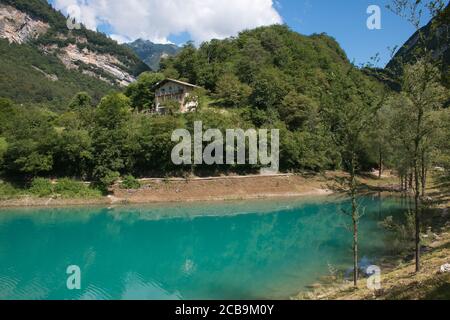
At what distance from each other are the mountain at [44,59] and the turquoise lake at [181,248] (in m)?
87.0

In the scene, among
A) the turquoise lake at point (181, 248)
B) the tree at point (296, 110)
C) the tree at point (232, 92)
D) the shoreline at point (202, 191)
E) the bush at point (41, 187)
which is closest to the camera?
the turquoise lake at point (181, 248)

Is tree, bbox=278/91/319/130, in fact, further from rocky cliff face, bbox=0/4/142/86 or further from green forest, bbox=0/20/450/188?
rocky cliff face, bbox=0/4/142/86

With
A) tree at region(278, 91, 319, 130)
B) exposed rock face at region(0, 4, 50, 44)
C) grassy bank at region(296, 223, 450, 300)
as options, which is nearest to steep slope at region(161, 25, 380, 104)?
tree at region(278, 91, 319, 130)

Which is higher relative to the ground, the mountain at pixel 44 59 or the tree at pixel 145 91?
the mountain at pixel 44 59

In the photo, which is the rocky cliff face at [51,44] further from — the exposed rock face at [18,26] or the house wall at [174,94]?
the house wall at [174,94]

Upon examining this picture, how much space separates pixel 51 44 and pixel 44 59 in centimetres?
2499

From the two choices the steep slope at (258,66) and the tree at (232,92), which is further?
the steep slope at (258,66)

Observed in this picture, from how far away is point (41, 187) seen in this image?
3962cm

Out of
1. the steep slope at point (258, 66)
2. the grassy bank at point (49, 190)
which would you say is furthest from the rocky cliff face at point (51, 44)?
the grassy bank at point (49, 190)

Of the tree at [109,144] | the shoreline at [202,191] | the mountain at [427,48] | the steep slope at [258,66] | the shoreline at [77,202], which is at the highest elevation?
the steep slope at [258,66]

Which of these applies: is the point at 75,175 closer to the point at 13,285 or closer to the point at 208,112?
the point at 208,112

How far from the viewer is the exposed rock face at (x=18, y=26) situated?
170000mm

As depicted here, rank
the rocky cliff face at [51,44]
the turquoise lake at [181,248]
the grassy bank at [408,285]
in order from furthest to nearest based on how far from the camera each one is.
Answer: the rocky cliff face at [51,44] < the turquoise lake at [181,248] < the grassy bank at [408,285]

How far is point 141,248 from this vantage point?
995 inches
